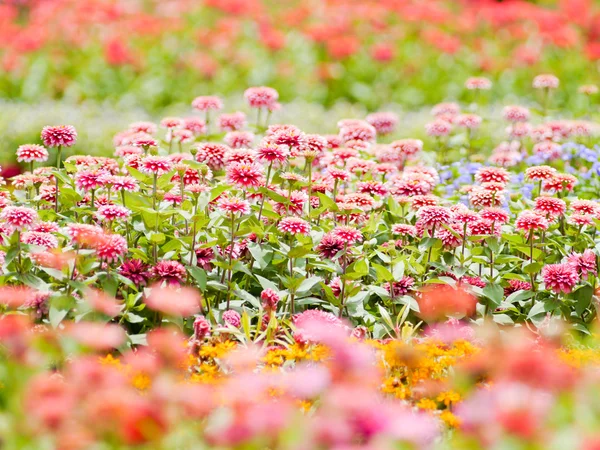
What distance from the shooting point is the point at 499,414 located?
140 cm

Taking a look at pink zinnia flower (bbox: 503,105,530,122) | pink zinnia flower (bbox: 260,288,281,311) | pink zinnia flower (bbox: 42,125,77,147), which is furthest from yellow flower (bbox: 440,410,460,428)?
pink zinnia flower (bbox: 503,105,530,122)

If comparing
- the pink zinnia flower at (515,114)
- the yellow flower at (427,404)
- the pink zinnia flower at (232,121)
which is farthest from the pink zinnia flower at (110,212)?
the pink zinnia flower at (515,114)

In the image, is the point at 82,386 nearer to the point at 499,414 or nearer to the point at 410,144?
the point at 499,414

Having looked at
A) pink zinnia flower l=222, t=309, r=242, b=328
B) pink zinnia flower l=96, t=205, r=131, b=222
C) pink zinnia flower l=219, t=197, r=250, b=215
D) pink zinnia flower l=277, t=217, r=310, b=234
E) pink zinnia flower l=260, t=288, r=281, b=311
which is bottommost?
pink zinnia flower l=222, t=309, r=242, b=328

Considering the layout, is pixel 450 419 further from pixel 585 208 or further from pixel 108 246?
pixel 585 208

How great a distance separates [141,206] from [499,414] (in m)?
1.77

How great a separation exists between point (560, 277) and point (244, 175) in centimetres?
107

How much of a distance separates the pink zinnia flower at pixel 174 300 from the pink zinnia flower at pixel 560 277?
1.13 metres

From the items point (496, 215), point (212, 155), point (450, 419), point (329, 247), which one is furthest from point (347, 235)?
point (450, 419)

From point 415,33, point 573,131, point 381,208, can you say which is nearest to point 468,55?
point 415,33

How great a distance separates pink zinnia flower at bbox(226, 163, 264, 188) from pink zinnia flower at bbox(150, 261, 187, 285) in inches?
12.9

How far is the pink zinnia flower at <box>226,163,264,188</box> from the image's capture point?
2820mm

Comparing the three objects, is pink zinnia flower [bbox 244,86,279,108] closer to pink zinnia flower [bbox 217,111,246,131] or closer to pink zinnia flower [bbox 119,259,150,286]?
pink zinnia flower [bbox 217,111,246,131]

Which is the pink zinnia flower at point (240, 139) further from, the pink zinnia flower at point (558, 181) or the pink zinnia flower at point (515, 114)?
the pink zinnia flower at point (515, 114)
